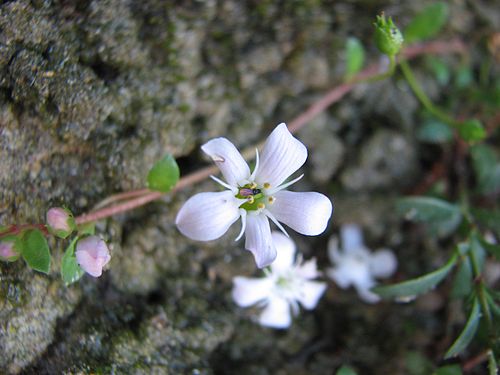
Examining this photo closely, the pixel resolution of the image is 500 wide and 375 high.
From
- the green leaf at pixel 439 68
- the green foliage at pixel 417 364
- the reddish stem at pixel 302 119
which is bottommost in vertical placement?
the green foliage at pixel 417 364

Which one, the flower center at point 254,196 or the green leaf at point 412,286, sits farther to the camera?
the green leaf at point 412,286

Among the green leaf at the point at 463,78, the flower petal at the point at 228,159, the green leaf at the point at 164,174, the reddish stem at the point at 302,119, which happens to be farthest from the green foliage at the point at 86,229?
the green leaf at the point at 463,78

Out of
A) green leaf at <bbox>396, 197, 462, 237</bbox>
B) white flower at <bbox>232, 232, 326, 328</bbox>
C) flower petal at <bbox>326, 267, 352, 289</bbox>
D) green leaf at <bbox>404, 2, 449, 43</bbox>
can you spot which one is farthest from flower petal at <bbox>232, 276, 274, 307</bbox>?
green leaf at <bbox>404, 2, 449, 43</bbox>

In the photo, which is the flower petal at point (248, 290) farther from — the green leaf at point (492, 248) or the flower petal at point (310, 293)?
the green leaf at point (492, 248)

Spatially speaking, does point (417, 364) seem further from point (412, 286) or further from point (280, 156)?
point (280, 156)

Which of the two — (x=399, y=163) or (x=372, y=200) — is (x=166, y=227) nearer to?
(x=372, y=200)

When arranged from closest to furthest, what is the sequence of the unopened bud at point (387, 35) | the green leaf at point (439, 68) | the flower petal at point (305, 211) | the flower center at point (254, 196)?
the flower petal at point (305, 211), the flower center at point (254, 196), the unopened bud at point (387, 35), the green leaf at point (439, 68)

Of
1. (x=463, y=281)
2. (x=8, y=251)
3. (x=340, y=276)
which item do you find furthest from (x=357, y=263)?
(x=8, y=251)

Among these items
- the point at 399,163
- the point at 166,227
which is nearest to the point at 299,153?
the point at 166,227
